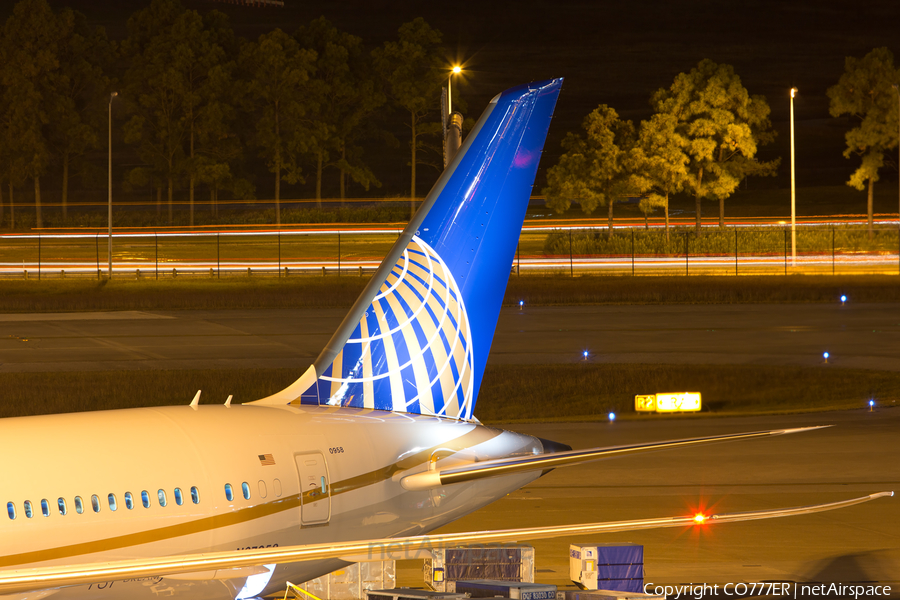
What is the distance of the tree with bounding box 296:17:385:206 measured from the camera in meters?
123

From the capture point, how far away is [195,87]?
412ft

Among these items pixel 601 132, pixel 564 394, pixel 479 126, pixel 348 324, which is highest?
→ pixel 601 132

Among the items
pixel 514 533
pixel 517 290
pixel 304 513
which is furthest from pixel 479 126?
pixel 517 290

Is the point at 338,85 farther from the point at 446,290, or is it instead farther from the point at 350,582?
the point at 350,582

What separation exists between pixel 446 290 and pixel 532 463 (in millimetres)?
3119

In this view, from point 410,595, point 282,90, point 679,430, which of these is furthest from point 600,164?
point 410,595

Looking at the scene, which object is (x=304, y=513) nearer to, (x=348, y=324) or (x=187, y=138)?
(x=348, y=324)

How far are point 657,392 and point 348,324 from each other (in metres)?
21.2

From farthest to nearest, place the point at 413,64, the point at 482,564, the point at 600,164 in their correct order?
1. the point at 413,64
2. the point at 600,164
3. the point at 482,564

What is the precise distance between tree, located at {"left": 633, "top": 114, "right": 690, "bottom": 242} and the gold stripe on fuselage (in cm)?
8073

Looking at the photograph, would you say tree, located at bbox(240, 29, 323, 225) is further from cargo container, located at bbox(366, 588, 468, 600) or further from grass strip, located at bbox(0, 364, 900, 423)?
cargo container, located at bbox(366, 588, 468, 600)

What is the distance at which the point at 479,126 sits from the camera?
13023mm

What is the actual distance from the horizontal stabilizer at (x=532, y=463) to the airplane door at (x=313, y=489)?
3.18 ft

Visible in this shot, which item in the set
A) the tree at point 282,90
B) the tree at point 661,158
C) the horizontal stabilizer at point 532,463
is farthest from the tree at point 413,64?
the horizontal stabilizer at point 532,463
